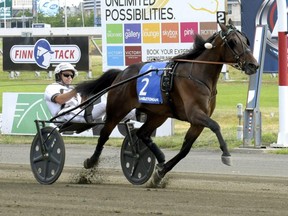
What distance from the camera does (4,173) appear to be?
40.8 feet

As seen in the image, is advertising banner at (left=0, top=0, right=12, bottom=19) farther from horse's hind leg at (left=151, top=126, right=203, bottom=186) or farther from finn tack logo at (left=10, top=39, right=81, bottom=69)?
horse's hind leg at (left=151, top=126, right=203, bottom=186)

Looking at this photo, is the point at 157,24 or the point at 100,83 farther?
the point at 157,24

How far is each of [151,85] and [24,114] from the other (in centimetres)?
864

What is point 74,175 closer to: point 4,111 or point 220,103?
point 4,111

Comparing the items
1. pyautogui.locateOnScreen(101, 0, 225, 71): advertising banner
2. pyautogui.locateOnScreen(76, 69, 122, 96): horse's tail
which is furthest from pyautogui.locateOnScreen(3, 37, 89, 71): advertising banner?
pyautogui.locateOnScreen(76, 69, 122, 96): horse's tail

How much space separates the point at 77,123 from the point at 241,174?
8.36 ft

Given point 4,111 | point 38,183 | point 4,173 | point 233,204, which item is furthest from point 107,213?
point 4,111

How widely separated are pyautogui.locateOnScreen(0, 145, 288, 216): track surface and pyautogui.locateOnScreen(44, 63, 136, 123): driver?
0.70 meters

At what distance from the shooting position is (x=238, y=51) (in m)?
10.4

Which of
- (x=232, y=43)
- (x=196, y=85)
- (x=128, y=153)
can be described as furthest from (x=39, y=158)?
(x=232, y=43)

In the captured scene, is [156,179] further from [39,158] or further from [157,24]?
[157,24]

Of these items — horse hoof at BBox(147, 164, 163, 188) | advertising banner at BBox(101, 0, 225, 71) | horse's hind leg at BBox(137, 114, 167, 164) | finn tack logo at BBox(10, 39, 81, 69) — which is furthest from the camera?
finn tack logo at BBox(10, 39, 81, 69)

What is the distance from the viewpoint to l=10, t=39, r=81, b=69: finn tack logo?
90.5 feet

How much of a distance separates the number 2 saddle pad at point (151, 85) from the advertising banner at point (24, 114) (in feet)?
24.4
